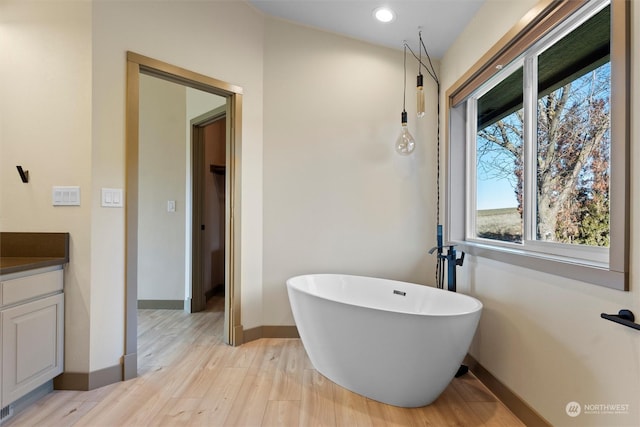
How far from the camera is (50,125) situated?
72.1 inches

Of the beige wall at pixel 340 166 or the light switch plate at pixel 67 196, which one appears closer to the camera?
the light switch plate at pixel 67 196

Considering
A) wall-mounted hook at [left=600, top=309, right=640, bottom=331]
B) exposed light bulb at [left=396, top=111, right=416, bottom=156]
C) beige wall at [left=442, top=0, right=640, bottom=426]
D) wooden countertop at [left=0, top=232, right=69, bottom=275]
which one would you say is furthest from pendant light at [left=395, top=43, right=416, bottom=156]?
wooden countertop at [left=0, top=232, right=69, bottom=275]

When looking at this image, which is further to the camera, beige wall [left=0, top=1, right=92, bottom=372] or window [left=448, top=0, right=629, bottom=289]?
beige wall [left=0, top=1, right=92, bottom=372]

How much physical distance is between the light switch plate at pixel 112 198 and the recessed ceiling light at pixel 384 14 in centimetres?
222

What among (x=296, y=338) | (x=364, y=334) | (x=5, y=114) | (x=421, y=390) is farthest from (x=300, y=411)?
(x=5, y=114)

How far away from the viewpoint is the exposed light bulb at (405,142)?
242 centimetres

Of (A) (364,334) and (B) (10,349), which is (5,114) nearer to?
→ (B) (10,349)

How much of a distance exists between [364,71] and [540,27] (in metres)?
1.42

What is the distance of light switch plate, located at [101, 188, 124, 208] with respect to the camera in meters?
1.87

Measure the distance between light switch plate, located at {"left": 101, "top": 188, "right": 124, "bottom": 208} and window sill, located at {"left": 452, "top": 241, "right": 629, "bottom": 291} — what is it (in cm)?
240

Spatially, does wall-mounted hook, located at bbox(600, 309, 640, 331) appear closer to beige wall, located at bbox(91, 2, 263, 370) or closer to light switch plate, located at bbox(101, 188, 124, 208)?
beige wall, located at bbox(91, 2, 263, 370)

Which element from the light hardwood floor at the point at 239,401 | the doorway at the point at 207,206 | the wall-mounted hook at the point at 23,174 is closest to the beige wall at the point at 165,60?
the light hardwood floor at the point at 239,401

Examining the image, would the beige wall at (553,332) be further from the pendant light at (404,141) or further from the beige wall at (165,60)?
the beige wall at (165,60)

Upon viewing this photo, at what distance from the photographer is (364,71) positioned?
2674 millimetres
